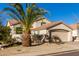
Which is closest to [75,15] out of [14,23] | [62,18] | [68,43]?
[62,18]

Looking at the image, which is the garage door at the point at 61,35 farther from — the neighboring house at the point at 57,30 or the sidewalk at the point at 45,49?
the sidewalk at the point at 45,49

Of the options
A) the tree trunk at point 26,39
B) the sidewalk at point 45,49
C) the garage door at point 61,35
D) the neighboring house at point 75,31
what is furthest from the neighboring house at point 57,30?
the tree trunk at point 26,39

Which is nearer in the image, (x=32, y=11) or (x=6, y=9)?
(x=6, y=9)

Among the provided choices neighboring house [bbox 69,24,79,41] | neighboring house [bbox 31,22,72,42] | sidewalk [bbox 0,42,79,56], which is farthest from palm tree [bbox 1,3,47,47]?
neighboring house [bbox 69,24,79,41]

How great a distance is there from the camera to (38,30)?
1178 cm

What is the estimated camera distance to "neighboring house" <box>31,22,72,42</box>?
1180 centimetres

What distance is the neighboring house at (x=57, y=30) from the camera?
464 inches

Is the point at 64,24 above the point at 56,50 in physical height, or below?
above

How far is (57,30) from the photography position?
40.6ft

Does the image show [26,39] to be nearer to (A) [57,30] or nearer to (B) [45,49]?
(A) [57,30]

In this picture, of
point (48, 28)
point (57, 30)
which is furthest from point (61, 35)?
point (48, 28)

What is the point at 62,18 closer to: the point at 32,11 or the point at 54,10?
the point at 54,10

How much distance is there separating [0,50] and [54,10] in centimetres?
230

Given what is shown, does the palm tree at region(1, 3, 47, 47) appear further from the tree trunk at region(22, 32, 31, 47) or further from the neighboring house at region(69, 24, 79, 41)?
the neighboring house at region(69, 24, 79, 41)
